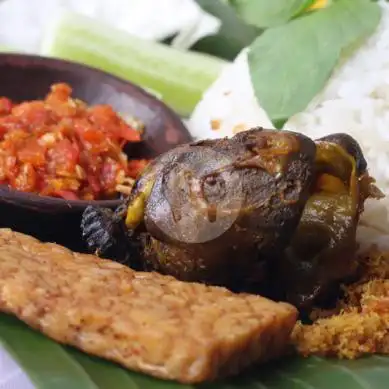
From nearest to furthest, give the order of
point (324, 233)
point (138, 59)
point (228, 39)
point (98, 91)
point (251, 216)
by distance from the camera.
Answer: point (251, 216)
point (324, 233)
point (98, 91)
point (138, 59)
point (228, 39)

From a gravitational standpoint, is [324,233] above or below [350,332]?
above

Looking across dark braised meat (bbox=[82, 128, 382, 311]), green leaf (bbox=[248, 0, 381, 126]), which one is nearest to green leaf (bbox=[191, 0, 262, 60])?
green leaf (bbox=[248, 0, 381, 126])

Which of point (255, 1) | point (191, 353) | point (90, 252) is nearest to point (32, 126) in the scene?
point (90, 252)

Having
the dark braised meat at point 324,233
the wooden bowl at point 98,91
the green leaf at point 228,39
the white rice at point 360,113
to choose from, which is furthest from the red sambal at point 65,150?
the green leaf at point 228,39

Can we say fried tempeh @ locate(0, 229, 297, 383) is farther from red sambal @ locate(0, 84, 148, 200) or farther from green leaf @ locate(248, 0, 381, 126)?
green leaf @ locate(248, 0, 381, 126)

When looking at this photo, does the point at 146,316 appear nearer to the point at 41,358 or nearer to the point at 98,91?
the point at 41,358

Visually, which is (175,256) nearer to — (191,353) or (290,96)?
(191,353)

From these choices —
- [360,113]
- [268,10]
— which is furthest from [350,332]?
[268,10]
